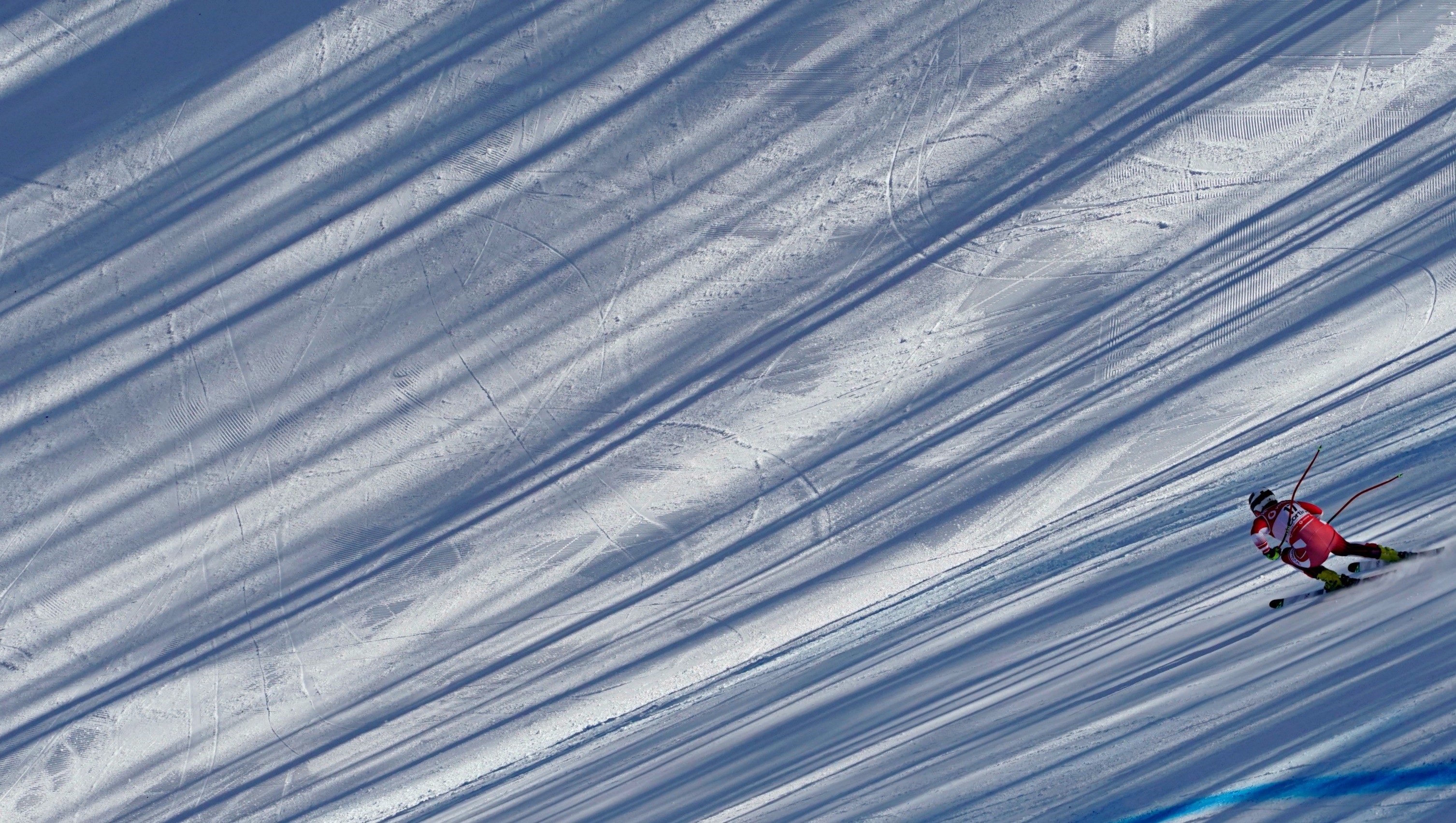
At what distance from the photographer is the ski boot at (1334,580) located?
4.13 m

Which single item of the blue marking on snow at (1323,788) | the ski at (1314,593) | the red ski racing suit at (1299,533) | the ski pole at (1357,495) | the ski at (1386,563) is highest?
the ski pole at (1357,495)

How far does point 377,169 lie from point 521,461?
71.9 inches

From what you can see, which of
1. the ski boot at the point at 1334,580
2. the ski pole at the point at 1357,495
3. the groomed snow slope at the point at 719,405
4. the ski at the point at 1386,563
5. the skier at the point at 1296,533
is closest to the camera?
the skier at the point at 1296,533

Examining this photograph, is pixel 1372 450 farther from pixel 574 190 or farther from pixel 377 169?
pixel 377 169

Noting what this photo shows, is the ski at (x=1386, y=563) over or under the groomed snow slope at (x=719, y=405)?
under

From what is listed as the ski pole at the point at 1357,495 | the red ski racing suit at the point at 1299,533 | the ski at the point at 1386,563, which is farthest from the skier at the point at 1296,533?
the ski at the point at 1386,563

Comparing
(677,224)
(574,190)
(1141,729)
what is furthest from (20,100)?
(1141,729)

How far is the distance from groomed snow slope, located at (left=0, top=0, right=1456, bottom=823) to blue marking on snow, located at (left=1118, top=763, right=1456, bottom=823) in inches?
1.0

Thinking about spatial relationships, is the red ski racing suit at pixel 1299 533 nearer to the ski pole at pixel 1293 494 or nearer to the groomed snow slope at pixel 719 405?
the ski pole at pixel 1293 494

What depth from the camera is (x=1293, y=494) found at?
4074 millimetres

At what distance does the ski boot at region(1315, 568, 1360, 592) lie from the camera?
413 cm

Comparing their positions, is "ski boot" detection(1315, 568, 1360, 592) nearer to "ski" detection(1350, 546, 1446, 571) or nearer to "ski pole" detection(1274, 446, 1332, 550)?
"ski" detection(1350, 546, 1446, 571)

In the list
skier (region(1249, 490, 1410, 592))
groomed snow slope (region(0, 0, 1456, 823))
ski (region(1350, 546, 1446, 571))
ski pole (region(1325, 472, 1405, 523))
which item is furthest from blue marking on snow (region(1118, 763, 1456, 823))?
ski pole (region(1325, 472, 1405, 523))

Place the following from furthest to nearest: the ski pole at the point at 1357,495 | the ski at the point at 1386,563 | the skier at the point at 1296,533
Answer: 1. the ski at the point at 1386,563
2. the ski pole at the point at 1357,495
3. the skier at the point at 1296,533
